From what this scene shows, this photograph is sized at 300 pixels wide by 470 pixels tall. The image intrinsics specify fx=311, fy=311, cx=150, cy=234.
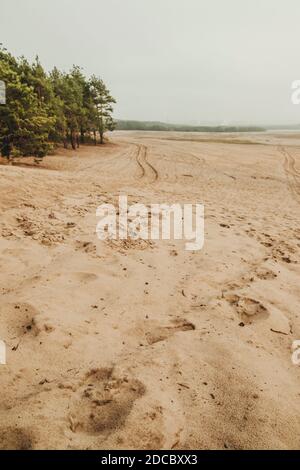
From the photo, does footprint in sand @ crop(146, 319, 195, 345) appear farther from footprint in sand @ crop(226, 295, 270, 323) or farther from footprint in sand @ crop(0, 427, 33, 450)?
footprint in sand @ crop(0, 427, 33, 450)

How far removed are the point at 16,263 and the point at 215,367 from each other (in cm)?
283

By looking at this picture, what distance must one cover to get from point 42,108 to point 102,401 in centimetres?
1845

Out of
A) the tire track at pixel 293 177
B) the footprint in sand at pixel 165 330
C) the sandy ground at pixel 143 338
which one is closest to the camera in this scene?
the sandy ground at pixel 143 338

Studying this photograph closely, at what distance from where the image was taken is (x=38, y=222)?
18.2ft

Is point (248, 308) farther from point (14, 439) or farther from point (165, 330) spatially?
point (14, 439)

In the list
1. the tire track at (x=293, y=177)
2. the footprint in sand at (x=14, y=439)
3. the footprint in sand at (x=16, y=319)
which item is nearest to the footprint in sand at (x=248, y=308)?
the footprint in sand at (x=16, y=319)

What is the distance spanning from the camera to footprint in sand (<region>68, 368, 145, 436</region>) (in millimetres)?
2084

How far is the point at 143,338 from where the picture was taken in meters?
3.00

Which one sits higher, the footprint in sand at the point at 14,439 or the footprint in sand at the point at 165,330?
the footprint in sand at the point at 14,439

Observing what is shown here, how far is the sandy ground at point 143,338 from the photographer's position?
2084 mm

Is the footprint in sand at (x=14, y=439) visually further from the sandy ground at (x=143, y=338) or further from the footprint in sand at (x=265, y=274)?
the footprint in sand at (x=265, y=274)

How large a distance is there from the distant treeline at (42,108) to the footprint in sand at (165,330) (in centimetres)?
1284

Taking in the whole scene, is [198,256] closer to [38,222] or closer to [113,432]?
[38,222]
